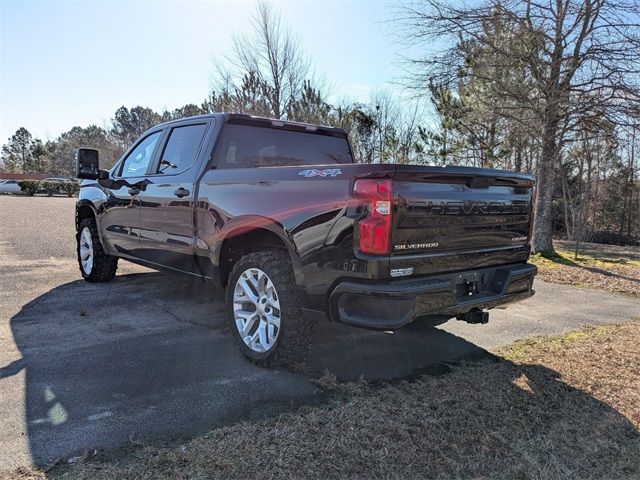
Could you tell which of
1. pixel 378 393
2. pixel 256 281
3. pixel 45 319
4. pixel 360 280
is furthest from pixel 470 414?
pixel 45 319

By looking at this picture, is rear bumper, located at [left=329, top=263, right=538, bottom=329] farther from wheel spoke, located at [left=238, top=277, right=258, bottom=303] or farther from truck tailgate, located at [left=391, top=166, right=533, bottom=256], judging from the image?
wheel spoke, located at [left=238, top=277, right=258, bottom=303]

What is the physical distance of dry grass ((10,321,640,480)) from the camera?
2371 mm

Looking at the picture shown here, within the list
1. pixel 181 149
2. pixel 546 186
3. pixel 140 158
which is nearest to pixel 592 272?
pixel 546 186

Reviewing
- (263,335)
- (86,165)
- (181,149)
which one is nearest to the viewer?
(263,335)

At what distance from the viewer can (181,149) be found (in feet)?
15.5

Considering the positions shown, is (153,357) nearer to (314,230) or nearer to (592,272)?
(314,230)

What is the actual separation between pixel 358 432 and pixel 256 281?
1444 millimetres

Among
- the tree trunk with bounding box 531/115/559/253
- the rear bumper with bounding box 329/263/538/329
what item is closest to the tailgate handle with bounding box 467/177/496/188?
the rear bumper with bounding box 329/263/538/329

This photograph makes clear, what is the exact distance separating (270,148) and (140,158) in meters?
1.78

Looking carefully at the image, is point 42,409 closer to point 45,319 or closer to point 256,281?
point 256,281

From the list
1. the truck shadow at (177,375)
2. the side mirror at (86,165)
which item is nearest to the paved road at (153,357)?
the truck shadow at (177,375)

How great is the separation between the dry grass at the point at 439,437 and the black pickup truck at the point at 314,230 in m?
0.55

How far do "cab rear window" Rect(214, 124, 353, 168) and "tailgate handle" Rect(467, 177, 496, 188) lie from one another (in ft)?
6.22

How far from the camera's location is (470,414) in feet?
9.80
